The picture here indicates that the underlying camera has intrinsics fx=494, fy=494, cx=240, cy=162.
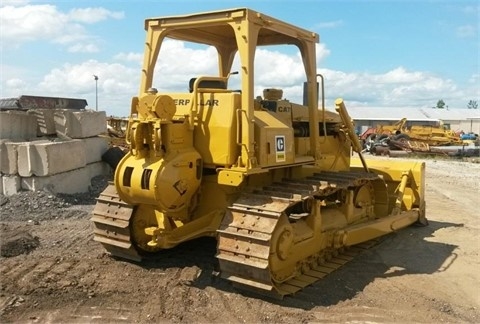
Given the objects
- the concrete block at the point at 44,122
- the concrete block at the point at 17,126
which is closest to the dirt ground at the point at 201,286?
the concrete block at the point at 17,126

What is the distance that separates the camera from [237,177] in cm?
520

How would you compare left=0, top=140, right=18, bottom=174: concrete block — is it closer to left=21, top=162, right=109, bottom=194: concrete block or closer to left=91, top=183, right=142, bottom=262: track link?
left=21, top=162, right=109, bottom=194: concrete block

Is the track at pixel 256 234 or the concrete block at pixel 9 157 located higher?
the concrete block at pixel 9 157

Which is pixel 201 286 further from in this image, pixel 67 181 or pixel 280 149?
pixel 67 181

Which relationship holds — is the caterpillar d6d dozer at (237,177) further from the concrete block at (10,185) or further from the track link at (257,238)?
the concrete block at (10,185)

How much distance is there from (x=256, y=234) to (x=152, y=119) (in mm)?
1643

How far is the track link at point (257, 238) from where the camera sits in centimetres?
480

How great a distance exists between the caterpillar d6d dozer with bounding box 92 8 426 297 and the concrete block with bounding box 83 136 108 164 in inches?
218

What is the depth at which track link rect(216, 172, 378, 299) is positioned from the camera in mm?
4797

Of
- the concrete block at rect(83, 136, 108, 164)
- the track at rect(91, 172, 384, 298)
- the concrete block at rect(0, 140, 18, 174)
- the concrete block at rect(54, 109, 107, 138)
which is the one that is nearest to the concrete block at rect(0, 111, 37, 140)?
the concrete block at rect(54, 109, 107, 138)

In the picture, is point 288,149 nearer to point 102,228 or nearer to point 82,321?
point 102,228

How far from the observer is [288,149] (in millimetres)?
5797

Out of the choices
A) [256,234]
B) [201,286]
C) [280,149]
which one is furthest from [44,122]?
[256,234]

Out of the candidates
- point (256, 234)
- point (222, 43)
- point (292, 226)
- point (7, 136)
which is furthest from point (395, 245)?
point (7, 136)
